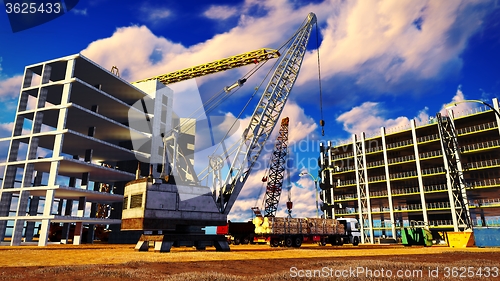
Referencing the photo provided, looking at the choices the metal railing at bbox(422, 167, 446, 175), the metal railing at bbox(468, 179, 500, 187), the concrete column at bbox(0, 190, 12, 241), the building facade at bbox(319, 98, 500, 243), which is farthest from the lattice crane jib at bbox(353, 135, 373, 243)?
the concrete column at bbox(0, 190, 12, 241)

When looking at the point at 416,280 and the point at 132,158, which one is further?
the point at 132,158

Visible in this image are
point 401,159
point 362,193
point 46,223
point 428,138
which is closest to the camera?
point 46,223

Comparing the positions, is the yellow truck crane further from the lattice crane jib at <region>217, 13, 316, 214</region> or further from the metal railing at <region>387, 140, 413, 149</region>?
the metal railing at <region>387, 140, 413, 149</region>

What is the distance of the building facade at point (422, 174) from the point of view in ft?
197

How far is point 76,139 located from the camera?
46.2 metres

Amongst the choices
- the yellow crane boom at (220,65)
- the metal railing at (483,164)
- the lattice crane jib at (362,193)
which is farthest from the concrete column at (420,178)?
the yellow crane boom at (220,65)

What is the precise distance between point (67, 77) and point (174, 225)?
31072mm

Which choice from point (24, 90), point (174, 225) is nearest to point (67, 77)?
point (24, 90)

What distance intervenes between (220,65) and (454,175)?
46.0 m

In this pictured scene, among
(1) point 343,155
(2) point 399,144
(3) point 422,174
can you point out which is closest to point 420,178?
(3) point 422,174

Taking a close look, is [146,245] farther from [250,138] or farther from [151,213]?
[250,138]

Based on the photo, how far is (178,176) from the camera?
25734 mm

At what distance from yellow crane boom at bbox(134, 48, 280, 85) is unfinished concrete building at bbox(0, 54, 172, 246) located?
6.37 m

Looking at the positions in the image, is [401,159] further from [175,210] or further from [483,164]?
[175,210]
